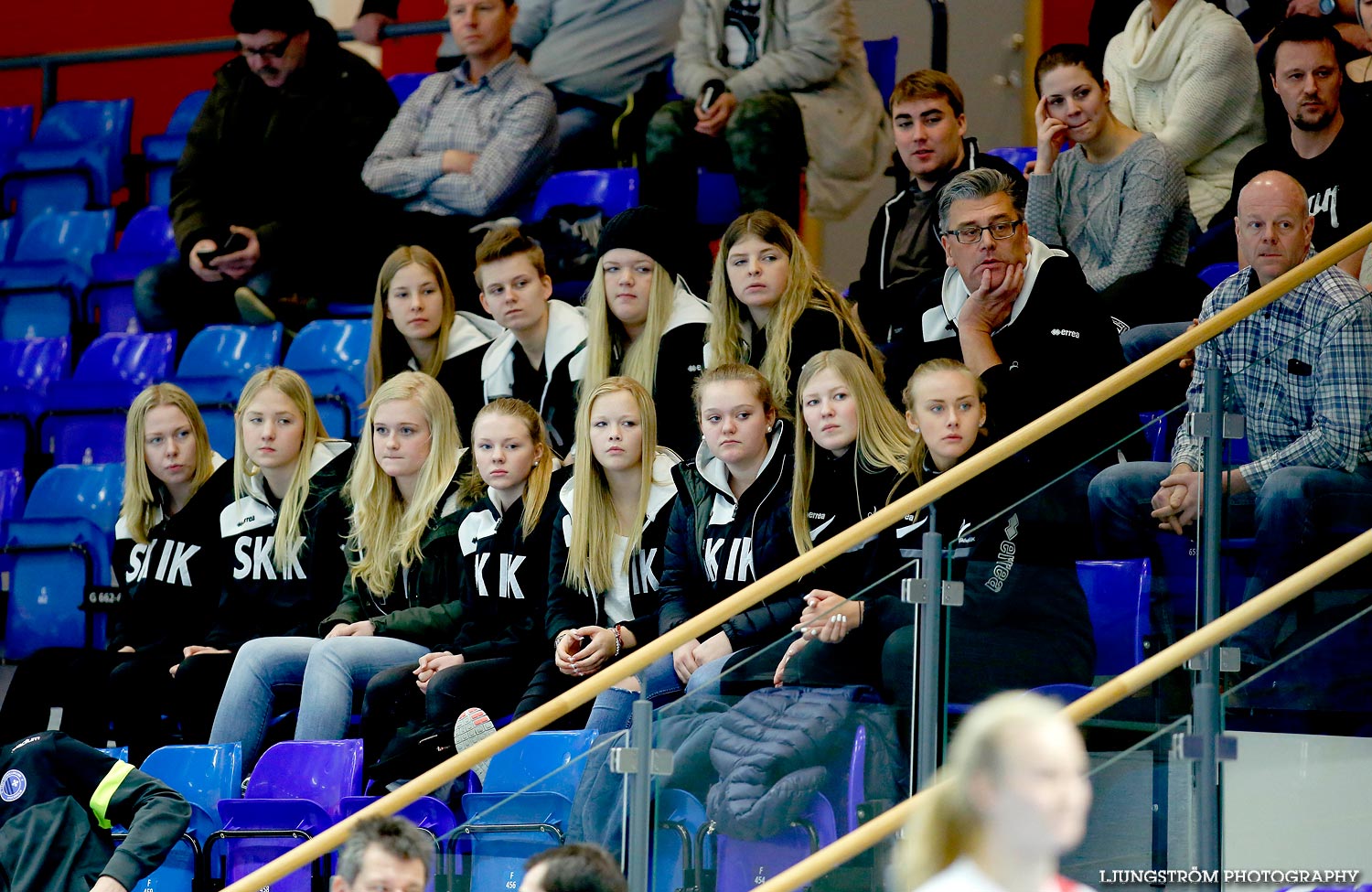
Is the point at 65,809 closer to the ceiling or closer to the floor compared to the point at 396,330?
closer to the floor

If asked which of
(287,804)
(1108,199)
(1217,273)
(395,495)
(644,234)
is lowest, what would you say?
(287,804)

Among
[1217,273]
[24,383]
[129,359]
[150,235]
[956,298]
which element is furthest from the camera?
[150,235]

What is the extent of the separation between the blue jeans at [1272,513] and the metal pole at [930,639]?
13.1 inches

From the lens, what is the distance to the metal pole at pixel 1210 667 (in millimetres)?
3236

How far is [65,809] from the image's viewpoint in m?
4.15

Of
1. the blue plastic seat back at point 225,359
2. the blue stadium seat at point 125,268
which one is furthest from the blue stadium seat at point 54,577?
the blue stadium seat at point 125,268

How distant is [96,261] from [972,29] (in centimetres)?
387

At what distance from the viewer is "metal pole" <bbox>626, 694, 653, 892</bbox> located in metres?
3.39

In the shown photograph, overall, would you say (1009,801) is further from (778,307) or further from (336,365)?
(336,365)

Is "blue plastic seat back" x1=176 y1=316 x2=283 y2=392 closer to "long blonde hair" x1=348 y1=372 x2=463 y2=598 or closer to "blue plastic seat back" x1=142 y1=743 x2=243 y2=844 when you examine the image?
"long blonde hair" x1=348 y1=372 x2=463 y2=598

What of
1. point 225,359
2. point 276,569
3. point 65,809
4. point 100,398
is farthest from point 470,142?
point 65,809

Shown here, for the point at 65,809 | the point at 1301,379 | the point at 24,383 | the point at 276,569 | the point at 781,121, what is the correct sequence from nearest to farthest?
1. the point at 1301,379
2. the point at 65,809
3. the point at 276,569
4. the point at 781,121
5. the point at 24,383

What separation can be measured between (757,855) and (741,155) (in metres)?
3.50

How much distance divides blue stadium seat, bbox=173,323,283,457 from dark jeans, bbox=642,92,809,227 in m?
1.55
